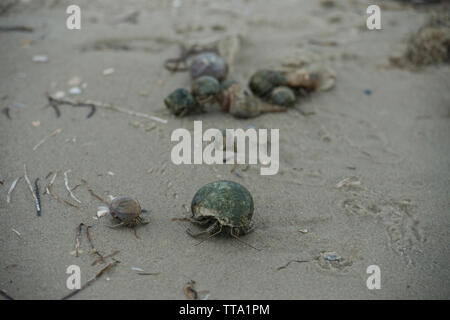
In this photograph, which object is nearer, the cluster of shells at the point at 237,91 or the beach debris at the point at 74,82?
the cluster of shells at the point at 237,91

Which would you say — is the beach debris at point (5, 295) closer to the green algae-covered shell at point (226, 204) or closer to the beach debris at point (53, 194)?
the beach debris at point (53, 194)

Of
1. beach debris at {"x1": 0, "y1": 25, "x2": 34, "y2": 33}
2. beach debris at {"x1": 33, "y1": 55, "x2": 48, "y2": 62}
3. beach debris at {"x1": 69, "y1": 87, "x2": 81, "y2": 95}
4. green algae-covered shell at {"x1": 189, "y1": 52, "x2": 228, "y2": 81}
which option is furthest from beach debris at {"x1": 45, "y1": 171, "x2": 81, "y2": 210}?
beach debris at {"x1": 0, "y1": 25, "x2": 34, "y2": 33}

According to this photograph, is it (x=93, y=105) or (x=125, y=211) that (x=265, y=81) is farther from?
(x=125, y=211)

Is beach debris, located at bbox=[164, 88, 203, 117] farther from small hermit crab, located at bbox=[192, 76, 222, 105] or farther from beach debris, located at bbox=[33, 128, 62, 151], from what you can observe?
beach debris, located at bbox=[33, 128, 62, 151]

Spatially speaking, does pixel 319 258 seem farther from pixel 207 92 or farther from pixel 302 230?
pixel 207 92

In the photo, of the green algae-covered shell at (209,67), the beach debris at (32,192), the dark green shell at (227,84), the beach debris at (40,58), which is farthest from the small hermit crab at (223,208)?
the beach debris at (40,58)

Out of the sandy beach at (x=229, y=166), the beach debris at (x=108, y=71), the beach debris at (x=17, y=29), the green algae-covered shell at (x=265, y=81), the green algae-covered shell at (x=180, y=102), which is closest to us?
the sandy beach at (x=229, y=166)

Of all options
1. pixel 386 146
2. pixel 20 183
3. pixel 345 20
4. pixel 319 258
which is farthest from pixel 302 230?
pixel 345 20
